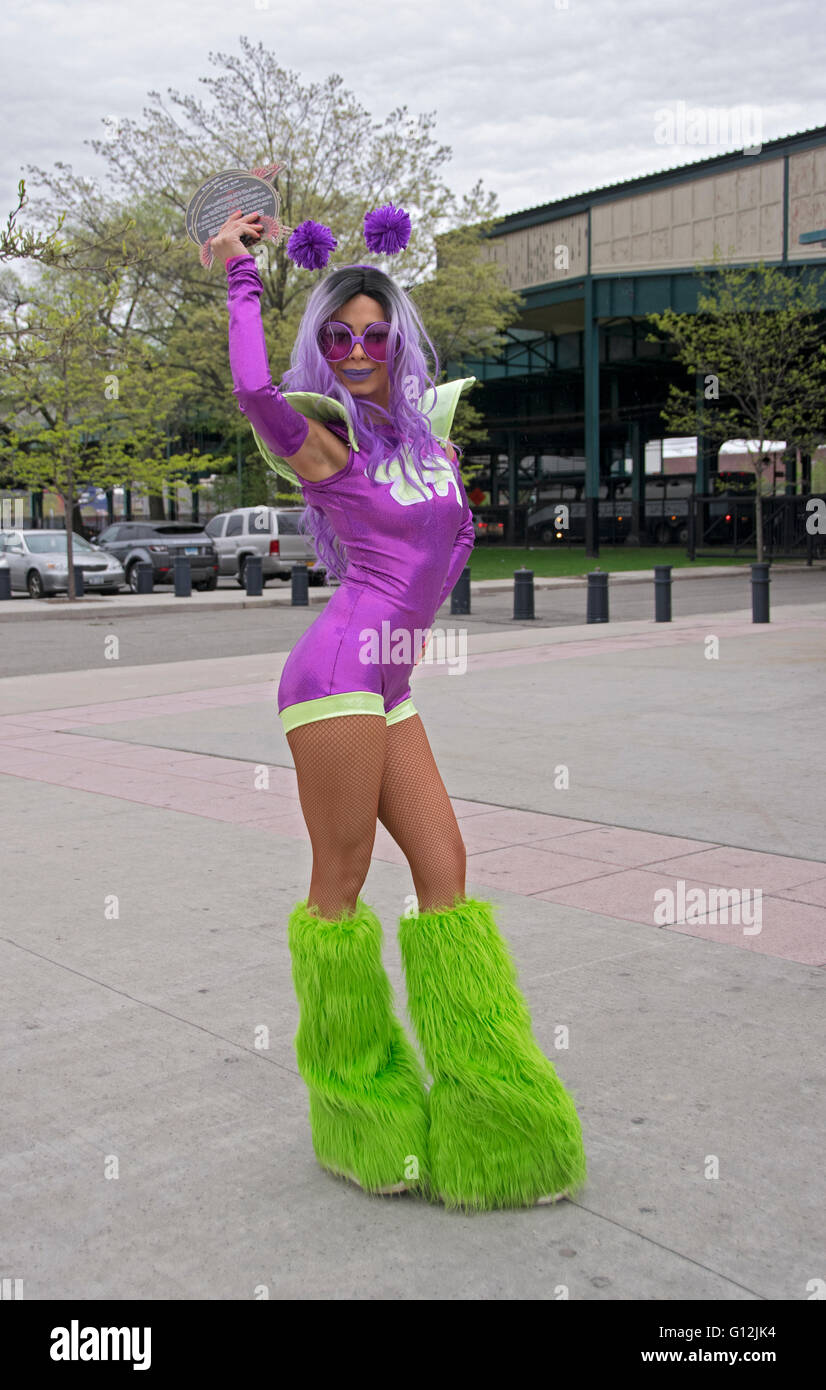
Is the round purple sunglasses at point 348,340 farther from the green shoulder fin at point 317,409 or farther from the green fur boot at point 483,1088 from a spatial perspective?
the green fur boot at point 483,1088

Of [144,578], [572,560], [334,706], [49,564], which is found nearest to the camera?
[334,706]

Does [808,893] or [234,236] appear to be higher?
[234,236]

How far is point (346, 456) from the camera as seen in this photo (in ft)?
9.52

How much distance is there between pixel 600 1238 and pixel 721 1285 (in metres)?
0.28

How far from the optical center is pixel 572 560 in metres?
36.4

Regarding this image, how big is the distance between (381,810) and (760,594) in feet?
46.2

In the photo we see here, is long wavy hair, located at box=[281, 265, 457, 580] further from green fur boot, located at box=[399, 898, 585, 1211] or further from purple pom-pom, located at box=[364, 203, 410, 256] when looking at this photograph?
green fur boot, located at box=[399, 898, 585, 1211]

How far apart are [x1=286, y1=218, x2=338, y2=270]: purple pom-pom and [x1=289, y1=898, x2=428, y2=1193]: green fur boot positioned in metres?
1.56

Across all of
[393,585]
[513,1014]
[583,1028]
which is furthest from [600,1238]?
[393,585]

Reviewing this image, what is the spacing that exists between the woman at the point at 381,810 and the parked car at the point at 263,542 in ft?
75.4

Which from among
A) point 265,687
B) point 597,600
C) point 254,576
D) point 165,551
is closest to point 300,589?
point 254,576

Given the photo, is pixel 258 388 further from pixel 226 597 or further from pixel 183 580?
pixel 183 580

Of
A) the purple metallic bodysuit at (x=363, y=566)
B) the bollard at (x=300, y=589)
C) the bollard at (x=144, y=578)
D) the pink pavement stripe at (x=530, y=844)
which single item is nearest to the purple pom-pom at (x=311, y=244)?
the purple metallic bodysuit at (x=363, y=566)

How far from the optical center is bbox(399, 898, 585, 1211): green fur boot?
9.17ft
